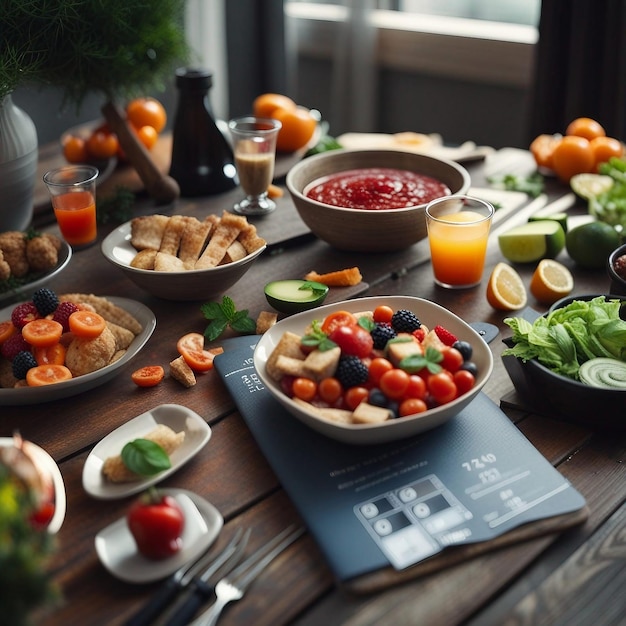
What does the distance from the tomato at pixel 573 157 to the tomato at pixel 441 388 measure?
1.40 metres

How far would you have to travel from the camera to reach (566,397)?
1.37m

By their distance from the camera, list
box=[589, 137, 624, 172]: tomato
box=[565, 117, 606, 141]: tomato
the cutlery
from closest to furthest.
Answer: the cutlery, box=[589, 137, 624, 172]: tomato, box=[565, 117, 606, 141]: tomato

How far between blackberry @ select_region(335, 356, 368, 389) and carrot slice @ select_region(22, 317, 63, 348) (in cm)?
57

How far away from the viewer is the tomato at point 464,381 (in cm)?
Answer: 130

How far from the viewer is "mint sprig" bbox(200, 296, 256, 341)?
169cm

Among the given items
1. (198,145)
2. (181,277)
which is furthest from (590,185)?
(181,277)

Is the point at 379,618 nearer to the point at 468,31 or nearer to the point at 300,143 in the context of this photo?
the point at 300,143

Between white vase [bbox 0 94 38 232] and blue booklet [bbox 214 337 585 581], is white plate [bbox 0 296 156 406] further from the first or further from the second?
white vase [bbox 0 94 38 232]

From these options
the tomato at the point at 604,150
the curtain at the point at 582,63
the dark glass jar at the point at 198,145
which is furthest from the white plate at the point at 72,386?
the curtain at the point at 582,63

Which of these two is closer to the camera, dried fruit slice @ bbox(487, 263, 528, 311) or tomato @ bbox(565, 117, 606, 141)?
dried fruit slice @ bbox(487, 263, 528, 311)

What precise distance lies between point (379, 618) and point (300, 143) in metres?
1.94

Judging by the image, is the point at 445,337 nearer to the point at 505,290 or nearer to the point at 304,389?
the point at 304,389

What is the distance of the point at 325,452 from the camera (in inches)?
51.3

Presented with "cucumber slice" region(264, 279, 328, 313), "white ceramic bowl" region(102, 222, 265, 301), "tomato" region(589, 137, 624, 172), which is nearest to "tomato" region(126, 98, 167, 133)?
"white ceramic bowl" region(102, 222, 265, 301)
